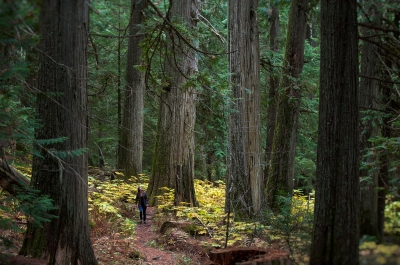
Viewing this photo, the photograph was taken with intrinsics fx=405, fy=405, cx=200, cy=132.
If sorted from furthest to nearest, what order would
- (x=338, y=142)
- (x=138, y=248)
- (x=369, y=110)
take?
(x=138, y=248) < (x=369, y=110) < (x=338, y=142)

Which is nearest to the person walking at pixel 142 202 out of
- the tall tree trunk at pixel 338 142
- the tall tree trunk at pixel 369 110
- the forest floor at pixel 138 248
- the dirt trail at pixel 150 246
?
the dirt trail at pixel 150 246

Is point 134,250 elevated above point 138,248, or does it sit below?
above

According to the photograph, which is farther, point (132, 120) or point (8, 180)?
point (132, 120)

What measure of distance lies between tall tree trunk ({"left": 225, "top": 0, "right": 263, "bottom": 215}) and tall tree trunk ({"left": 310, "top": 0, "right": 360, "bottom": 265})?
236 inches

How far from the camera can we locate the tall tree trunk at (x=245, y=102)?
37.7 ft

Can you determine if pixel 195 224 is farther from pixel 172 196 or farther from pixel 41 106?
pixel 41 106

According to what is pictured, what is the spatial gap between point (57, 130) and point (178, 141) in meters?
7.35

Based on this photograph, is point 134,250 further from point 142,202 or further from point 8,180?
point 8,180

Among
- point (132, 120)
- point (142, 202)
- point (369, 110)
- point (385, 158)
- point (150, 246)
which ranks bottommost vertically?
point (150, 246)

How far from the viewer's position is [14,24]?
3941 mm

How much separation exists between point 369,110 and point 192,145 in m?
7.32

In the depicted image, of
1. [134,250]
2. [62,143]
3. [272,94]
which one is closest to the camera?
[62,143]

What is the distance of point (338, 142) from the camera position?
5242 mm

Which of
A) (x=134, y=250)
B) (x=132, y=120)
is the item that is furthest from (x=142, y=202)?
(x=132, y=120)
